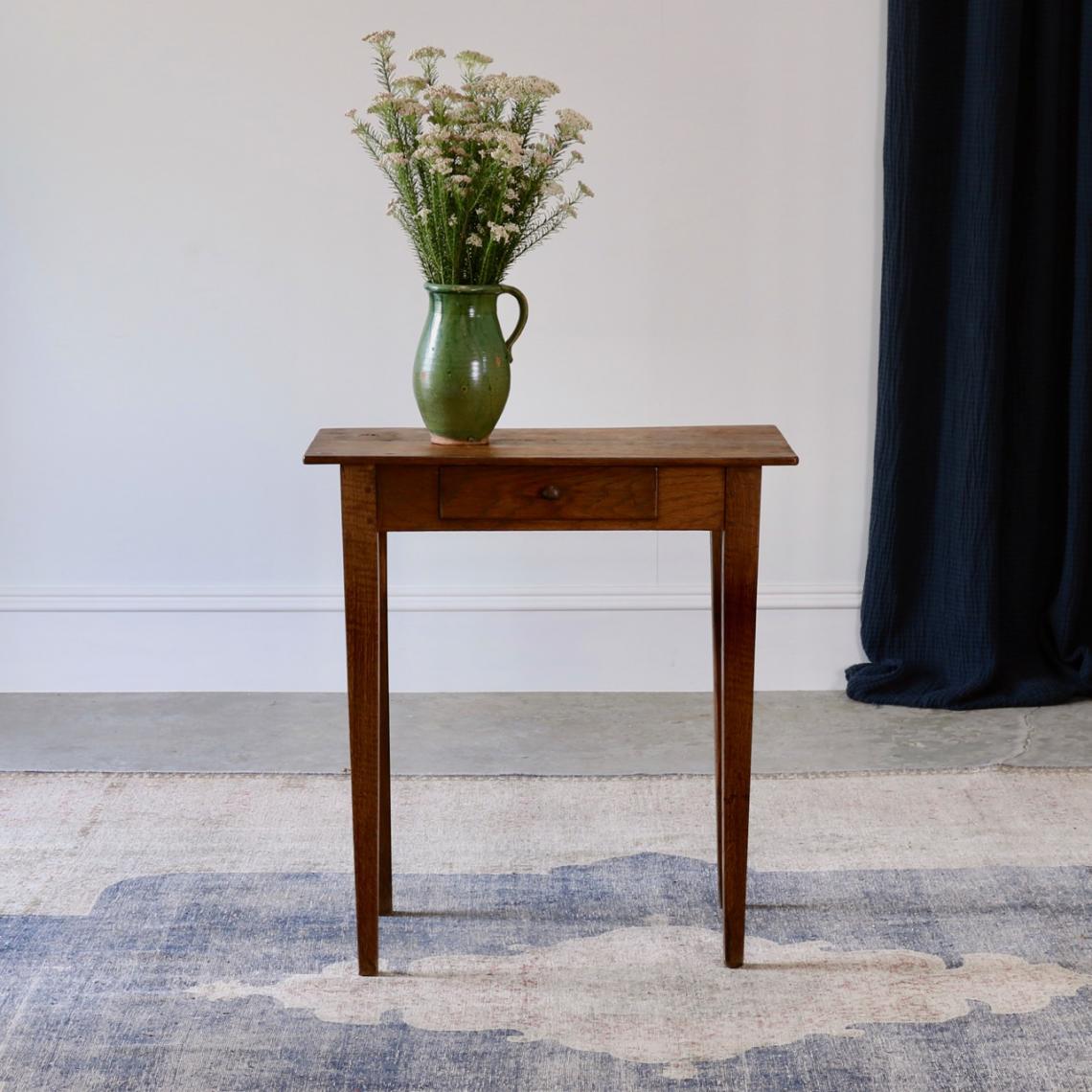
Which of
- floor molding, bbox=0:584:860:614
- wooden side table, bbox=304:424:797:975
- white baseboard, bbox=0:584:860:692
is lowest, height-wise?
white baseboard, bbox=0:584:860:692

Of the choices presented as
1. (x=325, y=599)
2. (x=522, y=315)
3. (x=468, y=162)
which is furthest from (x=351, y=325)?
(x=468, y=162)

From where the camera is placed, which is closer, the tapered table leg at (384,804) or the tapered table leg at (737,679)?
the tapered table leg at (737,679)

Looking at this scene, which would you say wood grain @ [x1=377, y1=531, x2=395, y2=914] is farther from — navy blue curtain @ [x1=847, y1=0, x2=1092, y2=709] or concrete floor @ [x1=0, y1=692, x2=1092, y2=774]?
navy blue curtain @ [x1=847, y1=0, x2=1092, y2=709]

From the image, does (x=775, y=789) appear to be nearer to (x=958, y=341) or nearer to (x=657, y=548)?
(x=657, y=548)

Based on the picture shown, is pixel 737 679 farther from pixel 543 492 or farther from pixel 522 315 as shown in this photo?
pixel 522 315

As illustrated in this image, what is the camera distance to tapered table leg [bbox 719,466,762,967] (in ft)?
6.18

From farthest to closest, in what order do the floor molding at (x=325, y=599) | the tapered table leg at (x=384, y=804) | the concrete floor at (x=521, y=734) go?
the floor molding at (x=325, y=599), the concrete floor at (x=521, y=734), the tapered table leg at (x=384, y=804)

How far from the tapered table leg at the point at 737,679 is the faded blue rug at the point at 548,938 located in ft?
0.39

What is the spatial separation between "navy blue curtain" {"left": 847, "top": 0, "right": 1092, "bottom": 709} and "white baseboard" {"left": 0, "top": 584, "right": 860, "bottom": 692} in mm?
227

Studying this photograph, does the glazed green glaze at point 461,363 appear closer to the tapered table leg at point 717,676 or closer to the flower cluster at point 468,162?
the flower cluster at point 468,162

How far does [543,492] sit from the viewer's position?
6.16 ft

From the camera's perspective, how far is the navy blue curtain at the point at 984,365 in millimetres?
3027

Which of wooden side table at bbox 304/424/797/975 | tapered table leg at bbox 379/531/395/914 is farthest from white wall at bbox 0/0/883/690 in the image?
wooden side table at bbox 304/424/797/975

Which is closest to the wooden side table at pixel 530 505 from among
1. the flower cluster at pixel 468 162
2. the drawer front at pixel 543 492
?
the drawer front at pixel 543 492
